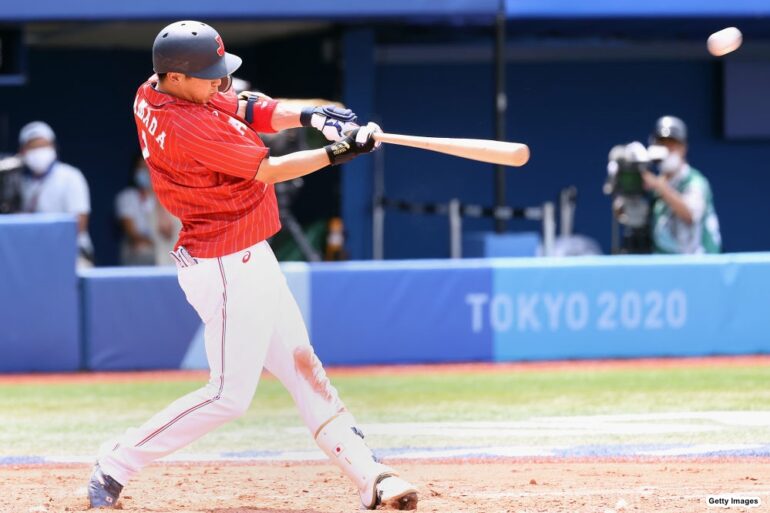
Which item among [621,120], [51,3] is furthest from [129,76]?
[621,120]

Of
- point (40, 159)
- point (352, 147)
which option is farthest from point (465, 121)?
point (352, 147)

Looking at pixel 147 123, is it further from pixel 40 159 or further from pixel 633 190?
pixel 633 190

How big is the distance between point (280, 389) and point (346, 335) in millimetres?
1032

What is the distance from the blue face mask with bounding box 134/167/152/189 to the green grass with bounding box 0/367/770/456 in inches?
143

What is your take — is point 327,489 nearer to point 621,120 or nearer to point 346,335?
point 346,335

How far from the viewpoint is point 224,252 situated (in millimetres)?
5152

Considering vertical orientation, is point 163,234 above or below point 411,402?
above

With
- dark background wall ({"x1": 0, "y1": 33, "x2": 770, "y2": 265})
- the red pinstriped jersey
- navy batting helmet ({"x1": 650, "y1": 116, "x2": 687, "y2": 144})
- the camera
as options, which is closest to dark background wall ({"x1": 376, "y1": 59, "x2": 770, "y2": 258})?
dark background wall ({"x1": 0, "y1": 33, "x2": 770, "y2": 265})

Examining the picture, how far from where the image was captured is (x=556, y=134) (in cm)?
1616

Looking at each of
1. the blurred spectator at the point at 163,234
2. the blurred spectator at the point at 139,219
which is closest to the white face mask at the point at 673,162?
the blurred spectator at the point at 163,234

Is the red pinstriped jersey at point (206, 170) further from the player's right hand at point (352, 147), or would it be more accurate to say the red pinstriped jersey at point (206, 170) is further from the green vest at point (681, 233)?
the green vest at point (681, 233)

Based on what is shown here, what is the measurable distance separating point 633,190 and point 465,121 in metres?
5.30

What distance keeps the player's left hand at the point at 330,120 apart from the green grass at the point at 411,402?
7.33ft

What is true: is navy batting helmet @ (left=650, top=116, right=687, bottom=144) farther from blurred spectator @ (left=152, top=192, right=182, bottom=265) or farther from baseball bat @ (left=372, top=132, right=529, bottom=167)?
baseball bat @ (left=372, top=132, right=529, bottom=167)
